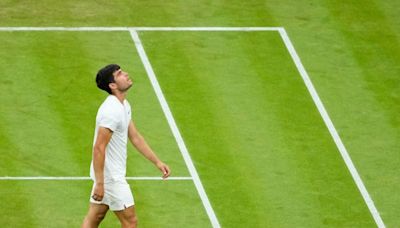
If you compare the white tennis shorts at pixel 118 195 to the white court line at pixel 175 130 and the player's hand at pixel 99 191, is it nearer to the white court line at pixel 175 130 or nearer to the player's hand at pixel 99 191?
the player's hand at pixel 99 191

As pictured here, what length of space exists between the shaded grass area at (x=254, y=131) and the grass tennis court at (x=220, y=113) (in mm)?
25

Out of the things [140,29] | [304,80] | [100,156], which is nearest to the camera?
[100,156]

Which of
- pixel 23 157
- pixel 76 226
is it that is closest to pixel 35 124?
pixel 23 157

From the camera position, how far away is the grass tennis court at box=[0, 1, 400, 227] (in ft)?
65.5

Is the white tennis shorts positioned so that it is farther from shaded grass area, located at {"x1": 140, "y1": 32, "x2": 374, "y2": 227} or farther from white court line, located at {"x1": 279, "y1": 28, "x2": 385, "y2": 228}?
white court line, located at {"x1": 279, "y1": 28, "x2": 385, "y2": 228}

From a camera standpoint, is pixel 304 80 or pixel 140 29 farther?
pixel 140 29

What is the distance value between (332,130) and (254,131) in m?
1.08

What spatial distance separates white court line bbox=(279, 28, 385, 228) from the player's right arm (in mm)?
4042

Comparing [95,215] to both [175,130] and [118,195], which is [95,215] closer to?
[118,195]

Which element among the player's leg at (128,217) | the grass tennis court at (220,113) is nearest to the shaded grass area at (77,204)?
the grass tennis court at (220,113)

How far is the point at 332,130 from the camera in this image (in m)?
22.0

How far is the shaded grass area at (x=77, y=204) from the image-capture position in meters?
19.4

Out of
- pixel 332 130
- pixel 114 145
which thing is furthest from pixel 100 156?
pixel 332 130

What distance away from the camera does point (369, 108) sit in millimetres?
22641
